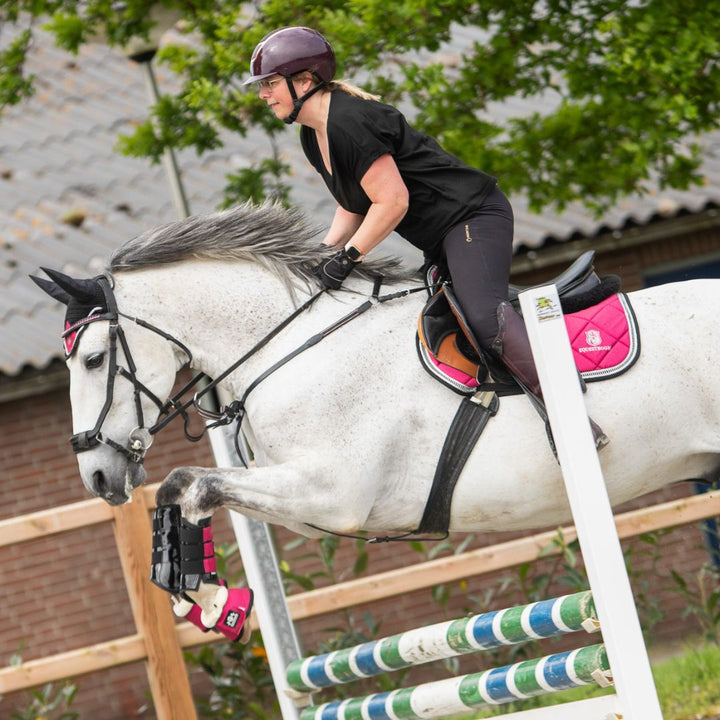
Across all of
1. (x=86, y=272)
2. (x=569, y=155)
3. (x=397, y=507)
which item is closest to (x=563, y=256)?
(x=569, y=155)

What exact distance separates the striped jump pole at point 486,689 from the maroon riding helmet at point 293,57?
6.49 ft

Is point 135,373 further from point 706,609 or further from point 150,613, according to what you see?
point 706,609

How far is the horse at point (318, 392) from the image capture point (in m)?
3.58

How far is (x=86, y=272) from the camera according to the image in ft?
25.8

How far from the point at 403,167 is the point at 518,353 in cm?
74

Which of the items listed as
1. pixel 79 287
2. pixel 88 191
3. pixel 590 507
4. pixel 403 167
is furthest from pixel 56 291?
pixel 88 191

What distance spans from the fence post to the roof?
2221 millimetres

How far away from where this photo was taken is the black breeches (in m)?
3.59

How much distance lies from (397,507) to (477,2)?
3291mm

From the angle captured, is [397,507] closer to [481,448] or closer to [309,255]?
[481,448]

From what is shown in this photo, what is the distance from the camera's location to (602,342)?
3701 mm

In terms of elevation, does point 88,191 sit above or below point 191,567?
above

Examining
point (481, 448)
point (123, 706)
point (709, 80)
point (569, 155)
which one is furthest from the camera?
point (123, 706)

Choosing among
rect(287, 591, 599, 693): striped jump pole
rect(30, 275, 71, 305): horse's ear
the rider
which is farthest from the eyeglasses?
rect(287, 591, 599, 693): striped jump pole
